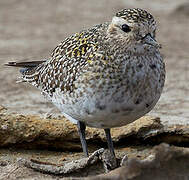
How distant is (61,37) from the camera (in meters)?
13.7

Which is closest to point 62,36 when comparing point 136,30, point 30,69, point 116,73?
point 30,69

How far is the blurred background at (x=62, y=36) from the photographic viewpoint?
9.73 m

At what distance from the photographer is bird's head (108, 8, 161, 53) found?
6.09m

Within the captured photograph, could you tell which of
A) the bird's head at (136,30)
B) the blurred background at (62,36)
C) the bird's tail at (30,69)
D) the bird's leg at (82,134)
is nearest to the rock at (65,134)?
the bird's leg at (82,134)

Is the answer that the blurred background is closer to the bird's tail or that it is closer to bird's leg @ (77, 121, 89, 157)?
the bird's tail

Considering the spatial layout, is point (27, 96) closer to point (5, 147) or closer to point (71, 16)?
point (5, 147)

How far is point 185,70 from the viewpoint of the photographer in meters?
11.4

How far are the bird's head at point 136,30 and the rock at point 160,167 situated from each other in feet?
3.77

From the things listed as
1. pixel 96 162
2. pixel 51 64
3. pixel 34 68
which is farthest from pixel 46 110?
pixel 96 162

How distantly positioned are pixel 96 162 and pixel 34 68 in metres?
1.73

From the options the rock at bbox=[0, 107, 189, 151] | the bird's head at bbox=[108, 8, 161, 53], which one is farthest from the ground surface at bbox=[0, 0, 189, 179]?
the bird's head at bbox=[108, 8, 161, 53]

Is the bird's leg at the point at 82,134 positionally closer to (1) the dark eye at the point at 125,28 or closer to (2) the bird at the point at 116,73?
(2) the bird at the point at 116,73

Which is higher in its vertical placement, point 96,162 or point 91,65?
point 91,65

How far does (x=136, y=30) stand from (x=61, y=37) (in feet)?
25.2
